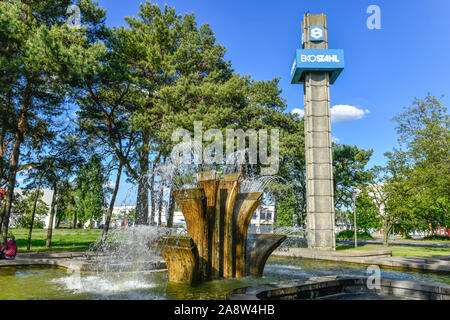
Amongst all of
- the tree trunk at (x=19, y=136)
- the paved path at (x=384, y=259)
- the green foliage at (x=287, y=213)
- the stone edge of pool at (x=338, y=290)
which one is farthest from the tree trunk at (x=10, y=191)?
the green foliage at (x=287, y=213)

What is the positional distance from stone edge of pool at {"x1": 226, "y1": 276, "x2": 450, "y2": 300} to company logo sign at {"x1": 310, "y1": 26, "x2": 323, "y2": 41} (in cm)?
1841

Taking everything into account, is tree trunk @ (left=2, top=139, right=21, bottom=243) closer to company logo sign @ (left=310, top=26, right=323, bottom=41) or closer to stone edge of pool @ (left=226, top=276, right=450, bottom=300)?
stone edge of pool @ (left=226, top=276, right=450, bottom=300)

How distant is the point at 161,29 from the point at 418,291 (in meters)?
18.7

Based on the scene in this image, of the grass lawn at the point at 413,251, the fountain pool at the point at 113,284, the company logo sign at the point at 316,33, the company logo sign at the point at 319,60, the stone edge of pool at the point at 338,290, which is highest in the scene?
the company logo sign at the point at 316,33

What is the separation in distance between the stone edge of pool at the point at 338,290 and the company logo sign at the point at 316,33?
1841 cm

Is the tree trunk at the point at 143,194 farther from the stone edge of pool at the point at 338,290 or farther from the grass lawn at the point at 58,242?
the stone edge of pool at the point at 338,290

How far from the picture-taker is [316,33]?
71.8 ft

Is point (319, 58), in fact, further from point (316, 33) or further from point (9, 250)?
point (9, 250)

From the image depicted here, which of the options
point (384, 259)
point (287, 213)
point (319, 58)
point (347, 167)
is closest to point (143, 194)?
point (384, 259)

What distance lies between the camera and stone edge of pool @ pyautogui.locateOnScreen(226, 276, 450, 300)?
6149 mm

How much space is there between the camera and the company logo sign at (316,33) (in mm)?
21828

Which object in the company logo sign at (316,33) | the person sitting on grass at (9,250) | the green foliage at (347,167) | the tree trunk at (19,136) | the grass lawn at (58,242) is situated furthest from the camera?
the green foliage at (347,167)

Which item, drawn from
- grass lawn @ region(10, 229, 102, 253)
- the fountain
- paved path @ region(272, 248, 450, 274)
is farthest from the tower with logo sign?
grass lawn @ region(10, 229, 102, 253)

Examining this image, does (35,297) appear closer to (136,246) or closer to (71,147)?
(136,246)
